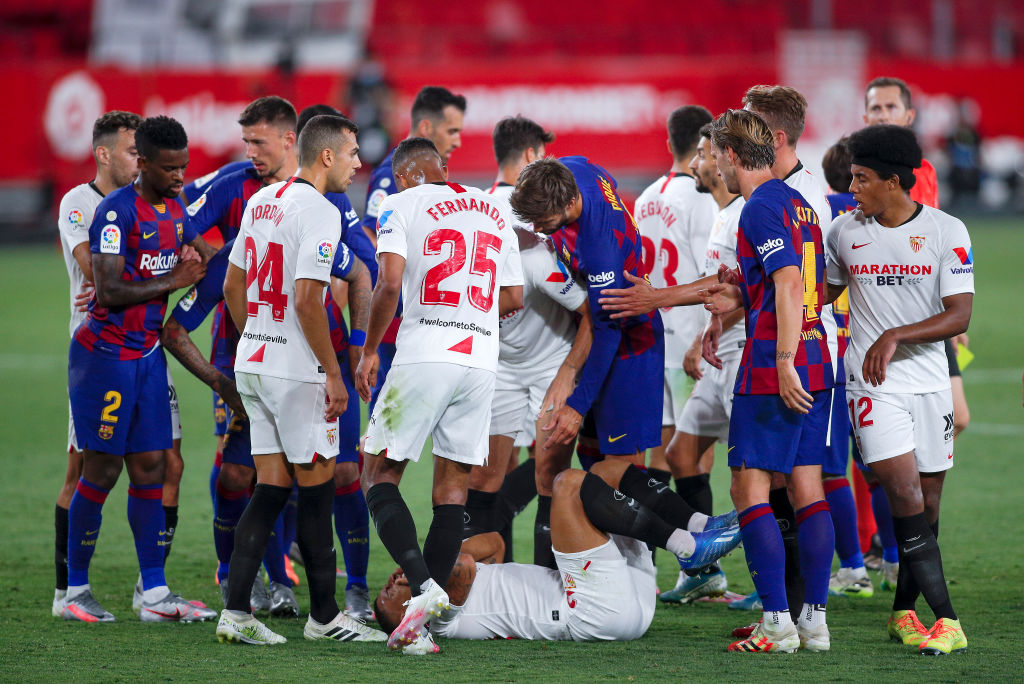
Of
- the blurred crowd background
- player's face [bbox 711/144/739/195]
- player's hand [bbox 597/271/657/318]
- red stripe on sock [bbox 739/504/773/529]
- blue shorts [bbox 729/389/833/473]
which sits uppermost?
the blurred crowd background

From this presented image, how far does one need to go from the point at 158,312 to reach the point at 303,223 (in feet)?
3.63

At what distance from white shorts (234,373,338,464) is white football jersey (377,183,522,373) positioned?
0.39 metres

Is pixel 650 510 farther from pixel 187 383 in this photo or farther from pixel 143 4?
pixel 143 4

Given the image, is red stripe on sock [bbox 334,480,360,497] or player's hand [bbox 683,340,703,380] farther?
player's hand [bbox 683,340,703,380]

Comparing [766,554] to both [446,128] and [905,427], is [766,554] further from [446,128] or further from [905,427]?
[446,128]

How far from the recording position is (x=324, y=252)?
4910 millimetres

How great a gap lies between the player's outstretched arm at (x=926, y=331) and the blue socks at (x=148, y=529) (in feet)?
10.8

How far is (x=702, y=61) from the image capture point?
1041 inches

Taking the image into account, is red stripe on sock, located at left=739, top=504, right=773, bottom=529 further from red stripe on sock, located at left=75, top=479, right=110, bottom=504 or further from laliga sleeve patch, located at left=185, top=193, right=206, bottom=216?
laliga sleeve patch, located at left=185, top=193, right=206, bottom=216

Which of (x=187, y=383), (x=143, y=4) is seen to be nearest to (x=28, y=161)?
(x=143, y=4)

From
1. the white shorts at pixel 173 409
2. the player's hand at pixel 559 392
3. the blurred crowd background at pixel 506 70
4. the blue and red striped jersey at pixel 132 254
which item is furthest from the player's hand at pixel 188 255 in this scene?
the blurred crowd background at pixel 506 70

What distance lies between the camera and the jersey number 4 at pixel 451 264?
503 centimetres

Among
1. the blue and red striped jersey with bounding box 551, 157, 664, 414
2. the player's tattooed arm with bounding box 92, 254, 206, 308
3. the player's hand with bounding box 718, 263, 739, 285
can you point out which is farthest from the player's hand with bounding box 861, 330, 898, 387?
the player's tattooed arm with bounding box 92, 254, 206, 308

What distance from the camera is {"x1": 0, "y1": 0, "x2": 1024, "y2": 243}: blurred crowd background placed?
23.3 m
